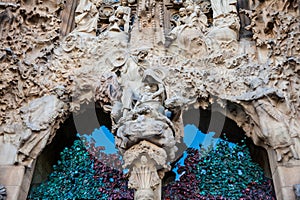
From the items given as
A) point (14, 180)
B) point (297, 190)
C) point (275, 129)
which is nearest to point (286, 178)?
point (297, 190)

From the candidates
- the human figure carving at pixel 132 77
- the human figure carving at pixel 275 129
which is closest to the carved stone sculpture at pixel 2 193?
the human figure carving at pixel 132 77

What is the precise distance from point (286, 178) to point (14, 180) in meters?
3.17

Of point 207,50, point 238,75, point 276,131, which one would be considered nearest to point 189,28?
point 207,50

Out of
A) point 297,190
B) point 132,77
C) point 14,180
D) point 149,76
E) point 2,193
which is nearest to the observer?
point 297,190

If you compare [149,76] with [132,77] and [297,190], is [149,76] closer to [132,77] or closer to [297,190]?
[132,77]

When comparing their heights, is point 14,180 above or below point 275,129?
below

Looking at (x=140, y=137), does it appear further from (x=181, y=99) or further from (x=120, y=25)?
(x=120, y=25)

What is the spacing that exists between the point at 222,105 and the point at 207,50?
890 millimetres

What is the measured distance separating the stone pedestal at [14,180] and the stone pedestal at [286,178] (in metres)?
3.02

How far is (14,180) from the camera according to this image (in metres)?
4.40

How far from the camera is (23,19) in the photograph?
5.50 metres

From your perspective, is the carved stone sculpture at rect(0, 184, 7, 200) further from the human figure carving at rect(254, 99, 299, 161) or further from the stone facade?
the human figure carving at rect(254, 99, 299, 161)

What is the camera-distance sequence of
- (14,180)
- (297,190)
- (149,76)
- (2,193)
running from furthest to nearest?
(149,76) < (14,180) < (2,193) < (297,190)

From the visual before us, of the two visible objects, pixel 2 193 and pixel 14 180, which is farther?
pixel 14 180
